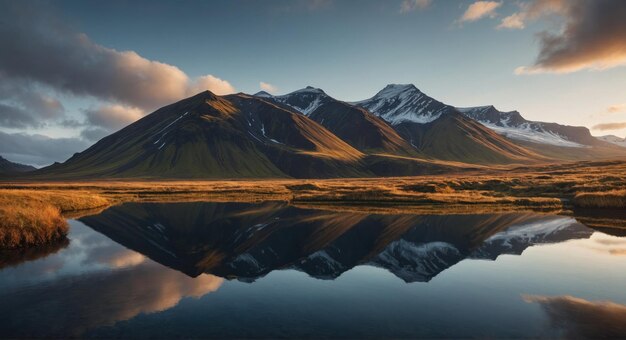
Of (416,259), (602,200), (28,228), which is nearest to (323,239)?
(416,259)

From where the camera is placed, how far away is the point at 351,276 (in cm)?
2748

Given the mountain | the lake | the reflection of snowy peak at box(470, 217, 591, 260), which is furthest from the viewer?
the reflection of snowy peak at box(470, 217, 591, 260)

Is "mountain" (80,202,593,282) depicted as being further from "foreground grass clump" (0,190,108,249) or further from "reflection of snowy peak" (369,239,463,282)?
"foreground grass clump" (0,190,108,249)

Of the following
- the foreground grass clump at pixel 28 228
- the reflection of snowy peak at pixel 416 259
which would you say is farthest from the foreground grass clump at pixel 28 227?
the reflection of snowy peak at pixel 416 259

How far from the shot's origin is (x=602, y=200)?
6341cm

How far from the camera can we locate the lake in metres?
17.4

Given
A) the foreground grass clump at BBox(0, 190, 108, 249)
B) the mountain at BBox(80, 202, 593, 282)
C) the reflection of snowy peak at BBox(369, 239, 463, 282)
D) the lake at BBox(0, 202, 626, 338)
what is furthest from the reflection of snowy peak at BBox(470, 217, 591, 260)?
the foreground grass clump at BBox(0, 190, 108, 249)

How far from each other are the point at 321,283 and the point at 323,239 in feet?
52.4

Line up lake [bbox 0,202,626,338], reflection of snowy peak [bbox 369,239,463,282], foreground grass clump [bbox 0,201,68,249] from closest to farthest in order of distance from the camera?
1. lake [bbox 0,202,626,338]
2. reflection of snowy peak [bbox 369,239,463,282]
3. foreground grass clump [bbox 0,201,68,249]

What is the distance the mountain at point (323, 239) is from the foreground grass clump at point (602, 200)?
1498 cm

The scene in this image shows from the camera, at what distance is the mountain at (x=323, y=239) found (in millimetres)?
30750

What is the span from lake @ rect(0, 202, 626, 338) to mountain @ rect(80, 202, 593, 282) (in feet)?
0.81

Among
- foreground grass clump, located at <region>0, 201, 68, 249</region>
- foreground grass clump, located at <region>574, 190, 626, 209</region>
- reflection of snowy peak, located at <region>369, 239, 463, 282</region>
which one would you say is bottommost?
foreground grass clump, located at <region>574, 190, 626, 209</region>

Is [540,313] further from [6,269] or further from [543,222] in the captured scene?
[543,222]
